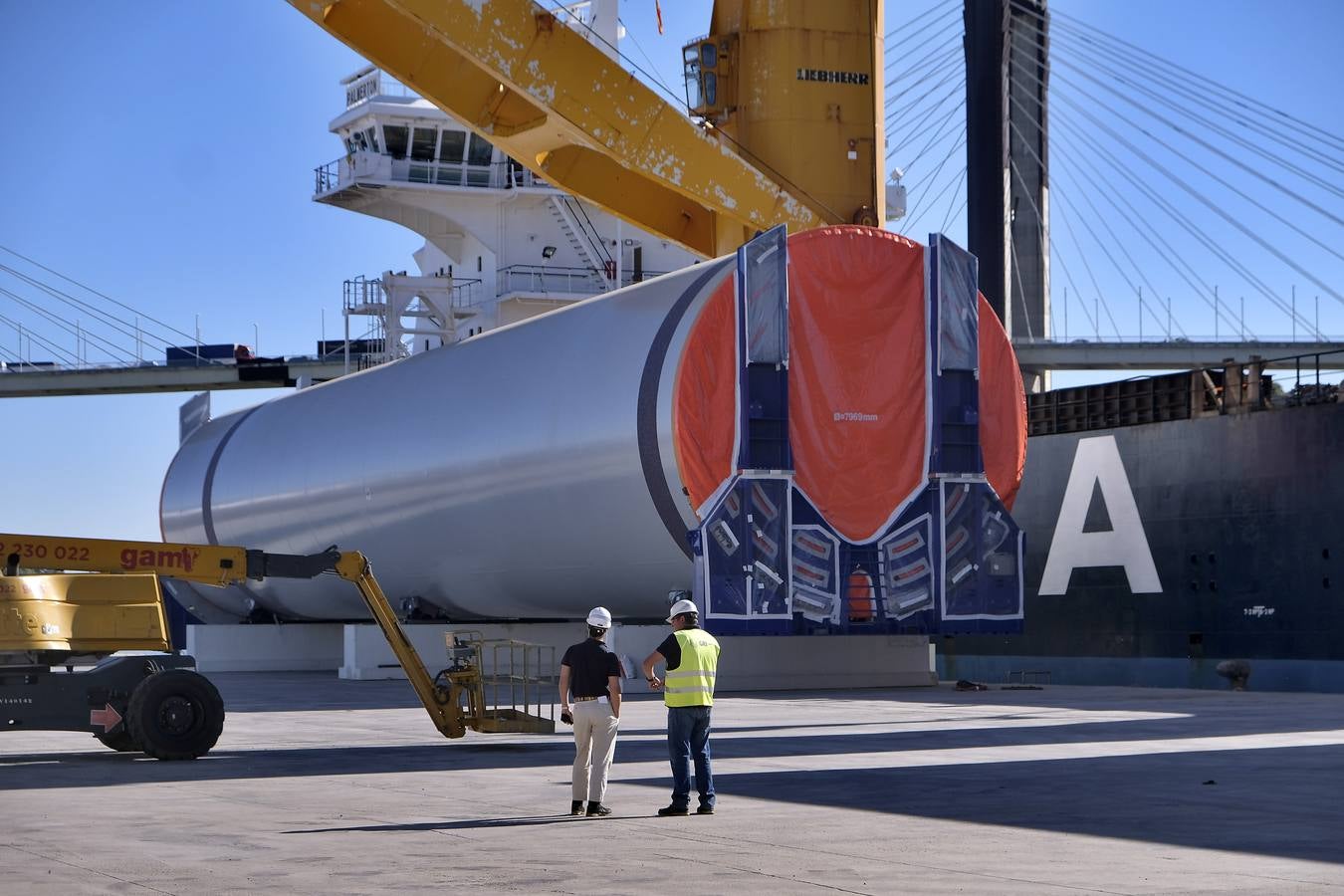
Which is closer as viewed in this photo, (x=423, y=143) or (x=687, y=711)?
(x=687, y=711)

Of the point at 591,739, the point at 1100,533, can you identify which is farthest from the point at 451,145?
the point at 591,739

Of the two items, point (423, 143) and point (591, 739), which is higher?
point (423, 143)

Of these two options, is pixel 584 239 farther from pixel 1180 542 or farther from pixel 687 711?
pixel 687 711

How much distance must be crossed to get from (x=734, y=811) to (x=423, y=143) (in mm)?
38756

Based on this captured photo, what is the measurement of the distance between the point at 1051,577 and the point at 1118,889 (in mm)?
23679

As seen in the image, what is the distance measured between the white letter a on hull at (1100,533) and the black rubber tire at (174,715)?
58.6 feet

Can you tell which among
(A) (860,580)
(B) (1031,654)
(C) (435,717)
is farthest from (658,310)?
(B) (1031,654)

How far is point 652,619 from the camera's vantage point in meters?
29.0

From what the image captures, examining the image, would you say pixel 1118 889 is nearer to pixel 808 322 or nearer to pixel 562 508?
pixel 808 322

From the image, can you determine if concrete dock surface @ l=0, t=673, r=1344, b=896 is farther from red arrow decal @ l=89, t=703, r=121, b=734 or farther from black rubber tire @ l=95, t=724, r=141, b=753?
red arrow decal @ l=89, t=703, r=121, b=734

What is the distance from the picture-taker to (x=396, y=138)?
159ft

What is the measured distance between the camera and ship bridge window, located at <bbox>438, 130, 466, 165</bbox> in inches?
1891

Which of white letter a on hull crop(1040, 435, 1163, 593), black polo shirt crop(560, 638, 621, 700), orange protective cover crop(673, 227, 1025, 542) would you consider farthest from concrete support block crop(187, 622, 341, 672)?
black polo shirt crop(560, 638, 621, 700)

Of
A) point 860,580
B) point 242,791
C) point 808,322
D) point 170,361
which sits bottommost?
point 242,791
